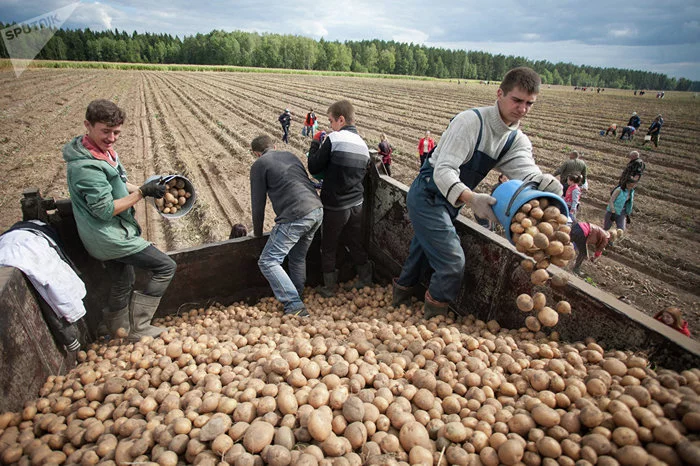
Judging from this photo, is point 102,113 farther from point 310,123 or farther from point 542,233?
point 310,123

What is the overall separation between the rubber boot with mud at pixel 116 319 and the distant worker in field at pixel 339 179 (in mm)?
1923

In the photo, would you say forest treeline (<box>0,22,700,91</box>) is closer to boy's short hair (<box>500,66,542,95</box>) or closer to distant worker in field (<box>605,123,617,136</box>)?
distant worker in field (<box>605,123,617,136</box>)

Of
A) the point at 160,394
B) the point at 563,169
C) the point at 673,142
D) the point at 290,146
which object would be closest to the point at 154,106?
the point at 290,146

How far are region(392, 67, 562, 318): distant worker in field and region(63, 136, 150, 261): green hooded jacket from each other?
7.65 feet

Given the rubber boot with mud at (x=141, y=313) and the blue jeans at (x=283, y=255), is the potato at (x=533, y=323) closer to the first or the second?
the blue jeans at (x=283, y=255)

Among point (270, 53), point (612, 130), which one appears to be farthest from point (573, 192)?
point (270, 53)

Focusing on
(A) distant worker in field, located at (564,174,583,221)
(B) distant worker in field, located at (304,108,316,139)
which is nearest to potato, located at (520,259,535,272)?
(A) distant worker in field, located at (564,174,583,221)

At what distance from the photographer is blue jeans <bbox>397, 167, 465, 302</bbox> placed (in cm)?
292

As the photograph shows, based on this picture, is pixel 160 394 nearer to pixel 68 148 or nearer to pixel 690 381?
pixel 68 148

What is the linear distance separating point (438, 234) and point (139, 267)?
99.1 inches

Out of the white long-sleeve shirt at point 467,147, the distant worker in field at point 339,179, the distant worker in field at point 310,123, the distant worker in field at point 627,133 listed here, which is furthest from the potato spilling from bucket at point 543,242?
the distant worker in field at point 627,133

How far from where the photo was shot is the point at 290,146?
543 inches

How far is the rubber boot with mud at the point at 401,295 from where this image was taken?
11.9ft

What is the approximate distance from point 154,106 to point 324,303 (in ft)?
72.0
